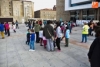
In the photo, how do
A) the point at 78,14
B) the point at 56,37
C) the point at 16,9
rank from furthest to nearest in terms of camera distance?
the point at 16,9 → the point at 78,14 → the point at 56,37

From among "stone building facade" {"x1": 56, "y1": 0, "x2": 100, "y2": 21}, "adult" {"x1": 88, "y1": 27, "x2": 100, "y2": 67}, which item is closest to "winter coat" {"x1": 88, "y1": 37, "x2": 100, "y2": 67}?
"adult" {"x1": 88, "y1": 27, "x2": 100, "y2": 67}

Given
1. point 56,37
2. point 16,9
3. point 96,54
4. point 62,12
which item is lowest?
point 56,37

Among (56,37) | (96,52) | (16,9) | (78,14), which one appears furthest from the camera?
(16,9)

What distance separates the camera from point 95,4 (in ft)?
129

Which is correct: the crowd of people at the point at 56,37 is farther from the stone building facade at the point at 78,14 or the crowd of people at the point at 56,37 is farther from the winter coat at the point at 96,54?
the stone building facade at the point at 78,14

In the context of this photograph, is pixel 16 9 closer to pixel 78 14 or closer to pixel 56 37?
pixel 78 14

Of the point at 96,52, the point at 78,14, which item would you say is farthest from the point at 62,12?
the point at 96,52

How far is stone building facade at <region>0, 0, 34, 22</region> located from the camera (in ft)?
274

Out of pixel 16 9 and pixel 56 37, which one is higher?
pixel 16 9

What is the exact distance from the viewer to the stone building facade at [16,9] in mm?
83625

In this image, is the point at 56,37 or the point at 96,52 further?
the point at 56,37

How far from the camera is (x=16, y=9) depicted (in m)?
86.2

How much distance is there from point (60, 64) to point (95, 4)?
3524 cm

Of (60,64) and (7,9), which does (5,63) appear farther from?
(7,9)
